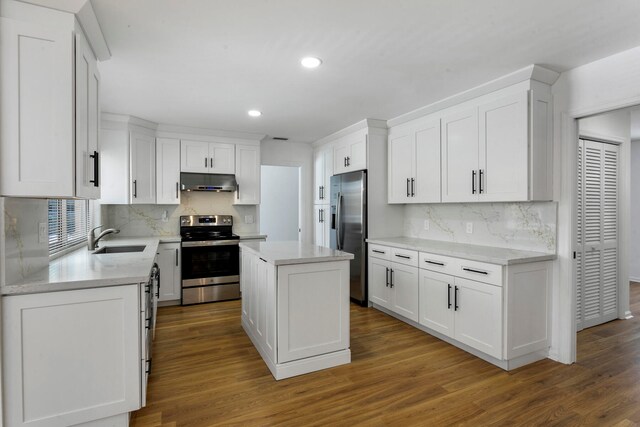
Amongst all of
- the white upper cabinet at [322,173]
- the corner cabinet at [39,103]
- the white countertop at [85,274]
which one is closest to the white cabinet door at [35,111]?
the corner cabinet at [39,103]

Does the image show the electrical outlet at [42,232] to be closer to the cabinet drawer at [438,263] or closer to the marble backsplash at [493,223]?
the cabinet drawer at [438,263]

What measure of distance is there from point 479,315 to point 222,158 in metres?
3.86

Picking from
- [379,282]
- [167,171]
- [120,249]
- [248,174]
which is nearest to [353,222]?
[379,282]

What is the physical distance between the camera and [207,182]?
190 inches

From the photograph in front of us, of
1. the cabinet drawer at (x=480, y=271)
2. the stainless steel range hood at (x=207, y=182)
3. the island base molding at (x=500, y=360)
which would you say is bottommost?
the island base molding at (x=500, y=360)

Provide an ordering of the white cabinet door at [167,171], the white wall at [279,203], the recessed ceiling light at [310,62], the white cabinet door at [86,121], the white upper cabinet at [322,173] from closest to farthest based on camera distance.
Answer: the white cabinet door at [86,121], the recessed ceiling light at [310,62], the white cabinet door at [167,171], the white upper cabinet at [322,173], the white wall at [279,203]

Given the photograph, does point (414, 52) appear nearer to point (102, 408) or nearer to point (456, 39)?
point (456, 39)

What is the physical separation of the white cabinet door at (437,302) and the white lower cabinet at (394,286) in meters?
0.11

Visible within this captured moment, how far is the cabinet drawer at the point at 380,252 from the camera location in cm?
402

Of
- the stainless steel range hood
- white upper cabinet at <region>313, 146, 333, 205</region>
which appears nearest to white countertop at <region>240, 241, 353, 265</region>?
the stainless steel range hood

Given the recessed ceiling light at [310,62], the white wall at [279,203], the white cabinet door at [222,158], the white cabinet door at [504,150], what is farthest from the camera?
the white wall at [279,203]

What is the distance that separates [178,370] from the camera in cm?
275

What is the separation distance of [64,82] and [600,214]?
16.0 ft

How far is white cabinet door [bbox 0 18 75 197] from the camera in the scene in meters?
1.69
